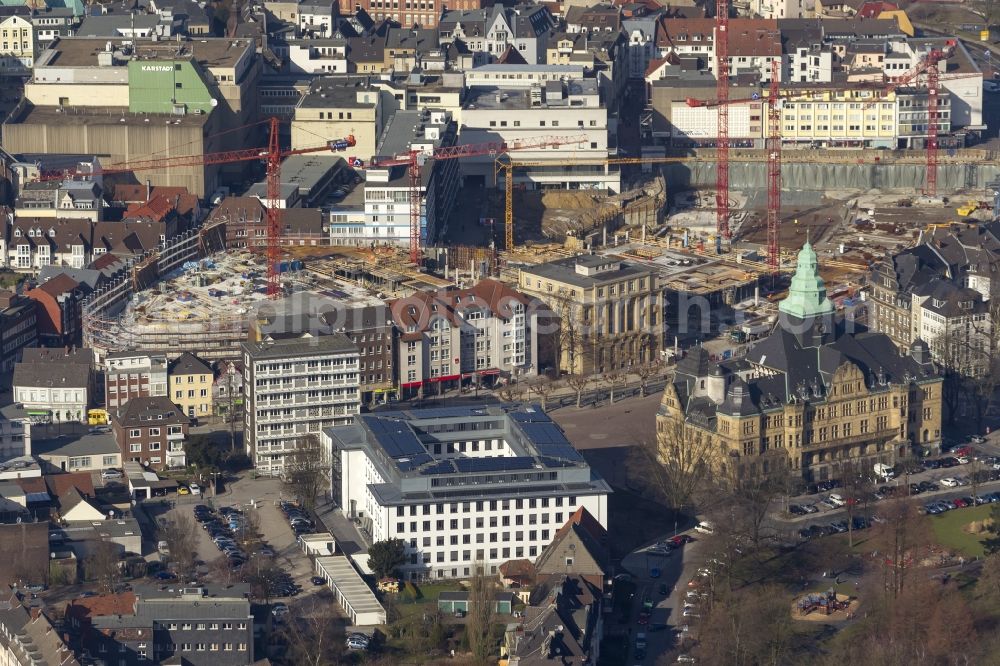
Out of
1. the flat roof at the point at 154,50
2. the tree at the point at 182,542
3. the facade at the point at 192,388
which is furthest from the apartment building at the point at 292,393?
the flat roof at the point at 154,50

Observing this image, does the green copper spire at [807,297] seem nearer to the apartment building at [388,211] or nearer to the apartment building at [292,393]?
the apartment building at [292,393]

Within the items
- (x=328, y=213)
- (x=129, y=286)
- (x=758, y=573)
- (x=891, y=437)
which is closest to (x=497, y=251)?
(x=328, y=213)

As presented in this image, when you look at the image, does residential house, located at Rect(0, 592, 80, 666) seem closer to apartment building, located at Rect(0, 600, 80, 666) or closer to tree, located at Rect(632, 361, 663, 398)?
apartment building, located at Rect(0, 600, 80, 666)

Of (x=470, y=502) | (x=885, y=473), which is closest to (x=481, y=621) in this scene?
(x=470, y=502)

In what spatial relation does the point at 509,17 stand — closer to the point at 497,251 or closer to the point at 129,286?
the point at 497,251

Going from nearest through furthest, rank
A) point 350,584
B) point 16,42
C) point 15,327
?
1. point 350,584
2. point 15,327
3. point 16,42

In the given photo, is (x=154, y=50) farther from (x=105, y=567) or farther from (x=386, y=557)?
(x=386, y=557)
